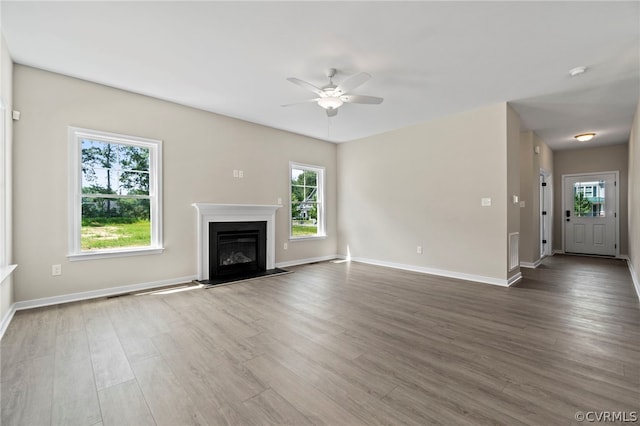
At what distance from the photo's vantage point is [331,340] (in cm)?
242

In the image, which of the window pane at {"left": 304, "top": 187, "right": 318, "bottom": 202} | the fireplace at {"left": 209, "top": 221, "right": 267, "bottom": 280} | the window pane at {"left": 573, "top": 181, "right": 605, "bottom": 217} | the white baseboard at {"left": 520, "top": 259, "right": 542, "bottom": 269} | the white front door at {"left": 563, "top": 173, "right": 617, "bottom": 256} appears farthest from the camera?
the window pane at {"left": 573, "top": 181, "right": 605, "bottom": 217}

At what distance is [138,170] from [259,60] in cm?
246

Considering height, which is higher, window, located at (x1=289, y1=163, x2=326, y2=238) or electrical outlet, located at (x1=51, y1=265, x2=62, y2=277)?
window, located at (x1=289, y1=163, x2=326, y2=238)

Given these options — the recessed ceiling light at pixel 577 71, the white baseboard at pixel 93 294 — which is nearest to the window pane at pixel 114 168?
the white baseboard at pixel 93 294

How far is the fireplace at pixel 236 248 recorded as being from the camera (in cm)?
464

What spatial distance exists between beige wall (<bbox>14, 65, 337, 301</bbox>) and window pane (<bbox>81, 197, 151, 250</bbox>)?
0.23m

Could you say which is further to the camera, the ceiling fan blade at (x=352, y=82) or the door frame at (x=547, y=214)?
the door frame at (x=547, y=214)

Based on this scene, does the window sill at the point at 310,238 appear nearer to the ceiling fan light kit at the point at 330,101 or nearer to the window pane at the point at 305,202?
the window pane at the point at 305,202

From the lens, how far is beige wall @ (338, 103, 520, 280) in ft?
14.1

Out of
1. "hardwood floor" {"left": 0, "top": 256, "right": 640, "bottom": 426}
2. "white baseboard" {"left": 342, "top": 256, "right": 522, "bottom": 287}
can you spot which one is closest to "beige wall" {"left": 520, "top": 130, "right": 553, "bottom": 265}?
"white baseboard" {"left": 342, "top": 256, "right": 522, "bottom": 287}

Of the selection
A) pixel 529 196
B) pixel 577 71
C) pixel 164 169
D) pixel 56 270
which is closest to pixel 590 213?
pixel 529 196

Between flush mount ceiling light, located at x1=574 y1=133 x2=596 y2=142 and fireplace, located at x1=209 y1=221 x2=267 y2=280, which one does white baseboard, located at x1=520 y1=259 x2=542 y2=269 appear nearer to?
flush mount ceiling light, located at x1=574 y1=133 x2=596 y2=142

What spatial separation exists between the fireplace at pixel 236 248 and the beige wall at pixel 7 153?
2216mm

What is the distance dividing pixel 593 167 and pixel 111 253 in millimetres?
10171
